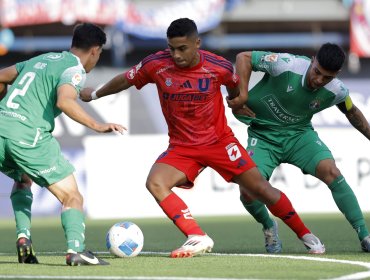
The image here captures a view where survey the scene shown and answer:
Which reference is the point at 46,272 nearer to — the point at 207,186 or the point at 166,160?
the point at 166,160

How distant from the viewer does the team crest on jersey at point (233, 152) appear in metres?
9.20

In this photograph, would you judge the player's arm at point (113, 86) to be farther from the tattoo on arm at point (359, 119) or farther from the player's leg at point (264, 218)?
the tattoo on arm at point (359, 119)

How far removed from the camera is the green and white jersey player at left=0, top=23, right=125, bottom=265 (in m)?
8.00

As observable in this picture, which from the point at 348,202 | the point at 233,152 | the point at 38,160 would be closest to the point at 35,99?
the point at 38,160

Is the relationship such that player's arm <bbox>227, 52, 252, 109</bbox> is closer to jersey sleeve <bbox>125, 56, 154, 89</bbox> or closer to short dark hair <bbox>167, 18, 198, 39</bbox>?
jersey sleeve <bbox>125, 56, 154, 89</bbox>

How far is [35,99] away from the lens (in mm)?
8172

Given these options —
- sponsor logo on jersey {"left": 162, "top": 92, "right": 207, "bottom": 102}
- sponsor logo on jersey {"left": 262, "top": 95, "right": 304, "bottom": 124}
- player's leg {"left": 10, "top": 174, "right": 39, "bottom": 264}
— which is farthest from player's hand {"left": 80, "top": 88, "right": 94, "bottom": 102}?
sponsor logo on jersey {"left": 262, "top": 95, "right": 304, "bottom": 124}

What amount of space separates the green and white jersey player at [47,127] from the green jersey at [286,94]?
209 cm

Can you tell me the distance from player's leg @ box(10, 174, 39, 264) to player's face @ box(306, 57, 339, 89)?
2.71 m

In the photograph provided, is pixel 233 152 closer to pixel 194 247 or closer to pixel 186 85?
pixel 186 85

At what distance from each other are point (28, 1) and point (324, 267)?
68.2 ft

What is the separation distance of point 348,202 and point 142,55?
71.4 feet

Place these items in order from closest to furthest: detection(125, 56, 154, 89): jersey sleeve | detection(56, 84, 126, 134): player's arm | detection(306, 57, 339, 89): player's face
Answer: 1. detection(56, 84, 126, 134): player's arm
2. detection(125, 56, 154, 89): jersey sleeve
3. detection(306, 57, 339, 89): player's face

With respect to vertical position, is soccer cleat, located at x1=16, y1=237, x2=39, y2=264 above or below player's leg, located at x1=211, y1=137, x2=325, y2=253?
below
